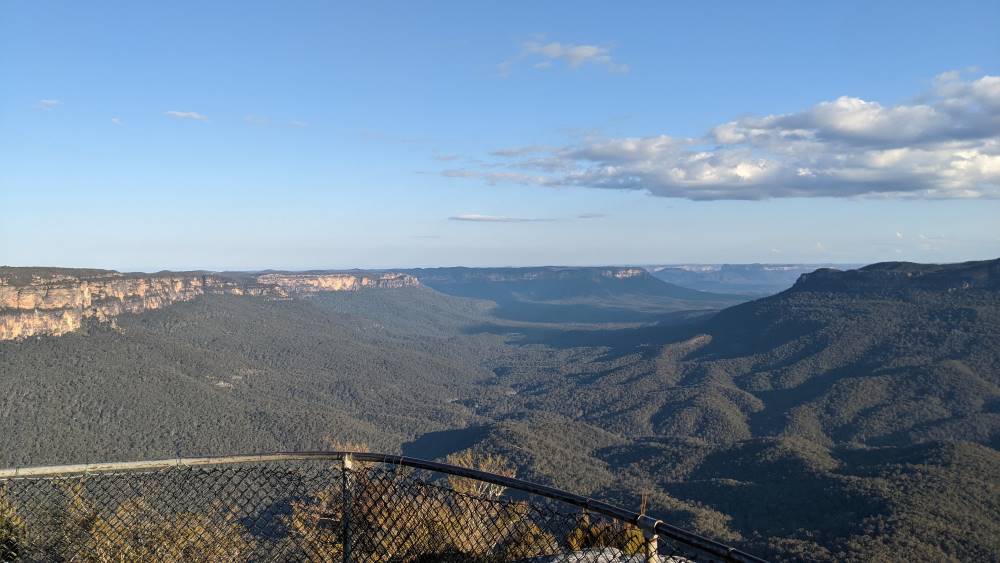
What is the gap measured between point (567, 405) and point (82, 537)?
317 feet

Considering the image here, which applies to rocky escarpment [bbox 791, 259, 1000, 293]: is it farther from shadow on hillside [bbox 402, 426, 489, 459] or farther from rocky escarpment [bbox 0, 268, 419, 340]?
rocky escarpment [bbox 0, 268, 419, 340]

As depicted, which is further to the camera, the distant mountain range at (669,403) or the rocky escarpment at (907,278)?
the rocky escarpment at (907,278)

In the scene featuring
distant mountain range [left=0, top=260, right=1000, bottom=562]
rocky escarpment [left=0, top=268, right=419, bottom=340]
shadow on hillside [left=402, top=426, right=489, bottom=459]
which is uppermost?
rocky escarpment [left=0, top=268, right=419, bottom=340]

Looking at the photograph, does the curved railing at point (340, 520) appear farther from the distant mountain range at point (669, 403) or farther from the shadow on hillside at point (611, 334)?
the shadow on hillside at point (611, 334)

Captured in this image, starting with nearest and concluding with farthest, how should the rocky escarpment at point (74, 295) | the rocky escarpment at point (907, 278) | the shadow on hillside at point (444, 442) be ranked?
the shadow on hillside at point (444, 442) → the rocky escarpment at point (74, 295) → the rocky escarpment at point (907, 278)

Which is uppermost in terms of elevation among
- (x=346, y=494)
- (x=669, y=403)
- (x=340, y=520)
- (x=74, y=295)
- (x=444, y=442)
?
(x=346, y=494)

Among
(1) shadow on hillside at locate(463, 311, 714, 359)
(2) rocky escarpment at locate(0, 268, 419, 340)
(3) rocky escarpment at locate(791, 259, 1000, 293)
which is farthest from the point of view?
(1) shadow on hillside at locate(463, 311, 714, 359)

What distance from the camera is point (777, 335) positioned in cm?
10475

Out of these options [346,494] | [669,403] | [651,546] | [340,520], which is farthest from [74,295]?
[651,546]

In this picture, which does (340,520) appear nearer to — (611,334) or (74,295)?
(74,295)

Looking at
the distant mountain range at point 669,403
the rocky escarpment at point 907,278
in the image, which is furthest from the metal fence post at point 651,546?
the rocky escarpment at point 907,278

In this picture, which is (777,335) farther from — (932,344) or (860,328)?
(932,344)

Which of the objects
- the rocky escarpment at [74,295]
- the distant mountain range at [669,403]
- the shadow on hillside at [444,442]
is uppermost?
the rocky escarpment at [74,295]

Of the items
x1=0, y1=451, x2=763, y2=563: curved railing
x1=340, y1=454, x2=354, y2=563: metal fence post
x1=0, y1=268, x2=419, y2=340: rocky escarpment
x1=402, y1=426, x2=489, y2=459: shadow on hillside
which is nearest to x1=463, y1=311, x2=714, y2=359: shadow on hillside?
x1=402, y1=426, x2=489, y2=459: shadow on hillside
